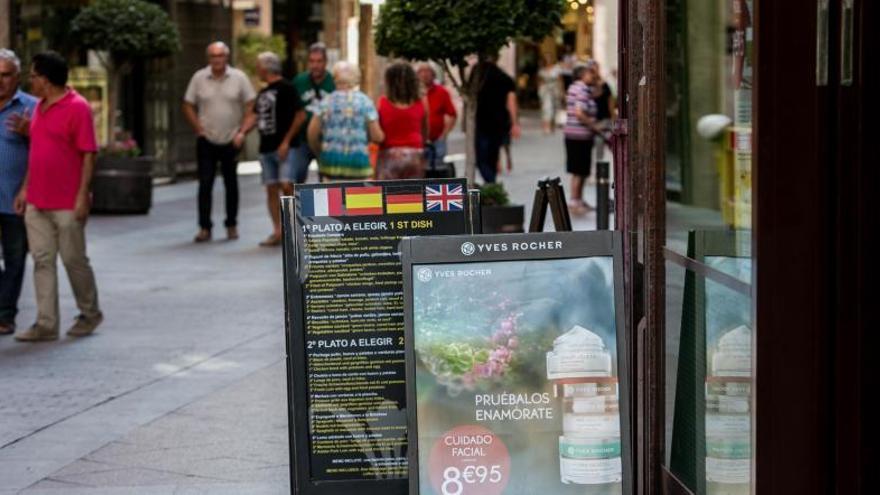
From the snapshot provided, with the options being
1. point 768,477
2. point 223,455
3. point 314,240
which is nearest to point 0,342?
point 223,455

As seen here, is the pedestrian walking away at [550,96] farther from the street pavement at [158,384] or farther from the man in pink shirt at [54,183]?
the man in pink shirt at [54,183]

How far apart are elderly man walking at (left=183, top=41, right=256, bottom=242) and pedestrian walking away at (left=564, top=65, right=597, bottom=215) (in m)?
4.18

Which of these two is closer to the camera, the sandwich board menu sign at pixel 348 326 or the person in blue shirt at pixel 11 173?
the sandwich board menu sign at pixel 348 326

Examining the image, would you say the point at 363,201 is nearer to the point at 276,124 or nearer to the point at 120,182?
the point at 276,124

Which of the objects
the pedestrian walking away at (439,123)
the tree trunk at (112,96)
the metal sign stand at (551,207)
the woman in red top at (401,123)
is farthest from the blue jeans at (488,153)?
the metal sign stand at (551,207)

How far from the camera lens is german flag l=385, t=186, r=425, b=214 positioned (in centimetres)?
555

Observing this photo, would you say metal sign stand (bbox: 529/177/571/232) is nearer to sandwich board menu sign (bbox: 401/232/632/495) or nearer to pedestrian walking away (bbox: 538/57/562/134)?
sandwich board menu sign (bbox: 401/232/632/495)

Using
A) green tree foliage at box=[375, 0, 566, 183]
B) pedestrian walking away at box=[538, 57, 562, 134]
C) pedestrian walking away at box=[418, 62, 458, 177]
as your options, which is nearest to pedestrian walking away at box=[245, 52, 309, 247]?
pedestrian walking away at box=[418, 62, 458, 177]

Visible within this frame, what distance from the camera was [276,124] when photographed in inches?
648

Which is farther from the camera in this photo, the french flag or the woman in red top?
the woman in red top

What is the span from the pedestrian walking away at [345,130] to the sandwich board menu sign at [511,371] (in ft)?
28.4

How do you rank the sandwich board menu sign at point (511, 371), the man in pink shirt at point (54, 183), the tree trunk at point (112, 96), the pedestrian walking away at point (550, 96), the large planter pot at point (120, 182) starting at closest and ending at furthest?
the sandwich board menu sign at point (511, 371) < the man in pink shirt at point (54, 183) < the large planter pot at point (120, 182) < the tree trunk at point (112, 96) < the pedestrian walking away at point (550, 96)

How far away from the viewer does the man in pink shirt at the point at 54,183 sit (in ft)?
35.3

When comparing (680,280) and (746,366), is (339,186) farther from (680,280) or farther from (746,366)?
(746,366)
